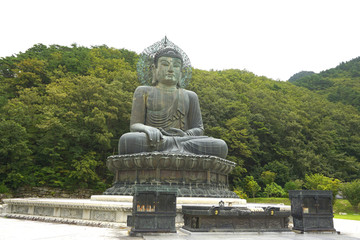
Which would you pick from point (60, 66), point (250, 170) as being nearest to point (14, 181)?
point (60, 66)

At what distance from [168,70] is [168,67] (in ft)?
0.34

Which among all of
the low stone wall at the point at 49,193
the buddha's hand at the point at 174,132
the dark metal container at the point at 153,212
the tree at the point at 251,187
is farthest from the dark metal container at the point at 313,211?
the tree at the point at 251,187

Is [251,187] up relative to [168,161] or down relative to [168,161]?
down

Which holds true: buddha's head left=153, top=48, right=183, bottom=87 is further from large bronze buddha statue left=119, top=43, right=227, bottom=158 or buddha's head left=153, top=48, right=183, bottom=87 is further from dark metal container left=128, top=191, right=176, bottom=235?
dark metal container left=128, top=191, right=176, bottom=235

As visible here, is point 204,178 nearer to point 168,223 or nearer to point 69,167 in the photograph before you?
point 168,223

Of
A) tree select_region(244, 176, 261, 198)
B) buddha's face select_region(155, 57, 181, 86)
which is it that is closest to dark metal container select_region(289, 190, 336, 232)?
buddha's face select_region(155, 57, 181, 86)

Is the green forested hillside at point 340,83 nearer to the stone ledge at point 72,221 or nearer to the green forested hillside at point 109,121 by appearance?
the green forested hillside at point 109,121

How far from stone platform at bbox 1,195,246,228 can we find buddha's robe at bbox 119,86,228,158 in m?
1.84

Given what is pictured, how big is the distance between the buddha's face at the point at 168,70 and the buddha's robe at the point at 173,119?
323 millimetres

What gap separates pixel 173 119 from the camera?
1018cm

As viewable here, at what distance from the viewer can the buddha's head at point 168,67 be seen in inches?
398

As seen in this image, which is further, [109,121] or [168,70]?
[109,121]

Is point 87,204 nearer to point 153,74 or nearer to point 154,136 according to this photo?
point 154,136

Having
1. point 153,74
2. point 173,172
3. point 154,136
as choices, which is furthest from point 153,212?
point 153,74
